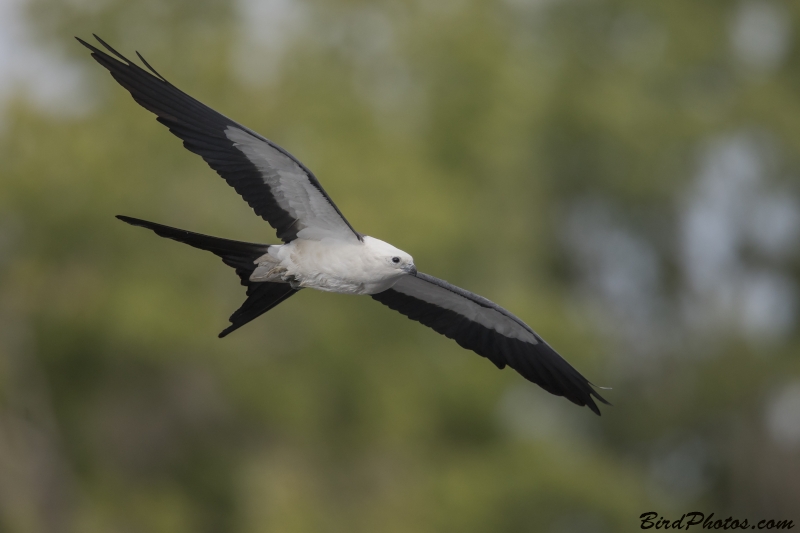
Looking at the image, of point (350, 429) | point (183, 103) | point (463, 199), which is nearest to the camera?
point (183, 103)

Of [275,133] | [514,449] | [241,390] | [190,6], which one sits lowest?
[241,390]

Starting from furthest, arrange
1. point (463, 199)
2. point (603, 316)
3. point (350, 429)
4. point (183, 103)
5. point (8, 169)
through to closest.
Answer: point (603, 316) < point (463, 199) < point (350, 429) < point (8, 169) < point (183, 103)

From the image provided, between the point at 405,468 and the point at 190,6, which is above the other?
the point at 190,6

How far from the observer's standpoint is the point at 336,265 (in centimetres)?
702

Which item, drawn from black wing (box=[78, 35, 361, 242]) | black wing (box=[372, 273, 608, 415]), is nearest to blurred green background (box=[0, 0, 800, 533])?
black wing (box=[372, 273, 608, 415])

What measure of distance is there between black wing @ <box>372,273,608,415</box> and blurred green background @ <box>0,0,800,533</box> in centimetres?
662

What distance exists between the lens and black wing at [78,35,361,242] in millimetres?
6633

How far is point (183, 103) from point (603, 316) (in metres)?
15.8

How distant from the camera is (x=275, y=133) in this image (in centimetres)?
1789

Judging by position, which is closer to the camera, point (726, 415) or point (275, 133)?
point (275, 133)

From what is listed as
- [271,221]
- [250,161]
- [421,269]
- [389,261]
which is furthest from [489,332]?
[421,269]

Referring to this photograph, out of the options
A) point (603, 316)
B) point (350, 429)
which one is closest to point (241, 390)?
point (350, 429)

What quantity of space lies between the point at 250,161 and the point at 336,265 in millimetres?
953

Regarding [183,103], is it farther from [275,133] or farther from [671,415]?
[671,415]
